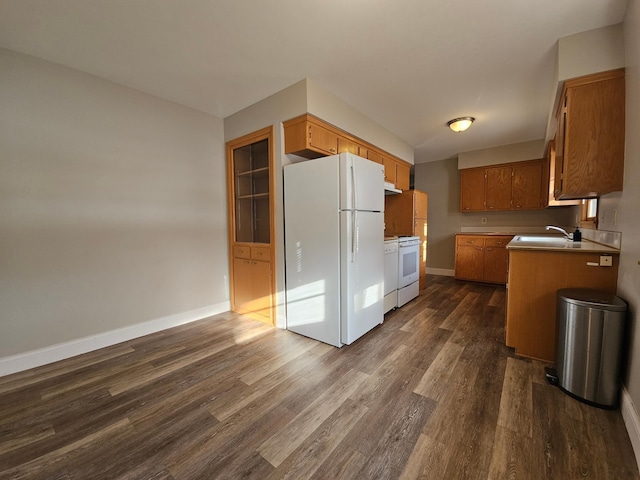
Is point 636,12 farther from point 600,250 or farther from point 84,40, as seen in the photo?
point 84,40

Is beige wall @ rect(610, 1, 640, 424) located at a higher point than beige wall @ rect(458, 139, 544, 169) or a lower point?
lower

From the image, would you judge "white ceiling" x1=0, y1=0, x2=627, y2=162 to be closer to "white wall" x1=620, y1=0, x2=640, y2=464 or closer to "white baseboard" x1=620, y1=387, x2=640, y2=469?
"white wall" x1=620, y1=0, x2=640, y2=464

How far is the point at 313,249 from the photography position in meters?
2.71

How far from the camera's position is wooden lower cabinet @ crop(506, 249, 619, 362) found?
2.03 m

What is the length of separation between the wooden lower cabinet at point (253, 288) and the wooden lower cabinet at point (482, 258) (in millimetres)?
4025

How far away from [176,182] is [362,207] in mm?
2289

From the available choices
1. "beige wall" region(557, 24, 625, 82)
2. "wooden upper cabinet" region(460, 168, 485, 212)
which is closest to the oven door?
"wooden upper cabinet" region(460, 168, 485, 212)

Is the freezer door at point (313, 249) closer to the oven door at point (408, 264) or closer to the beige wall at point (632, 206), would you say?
the oven door at point (408, 264)

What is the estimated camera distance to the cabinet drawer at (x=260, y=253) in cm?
316

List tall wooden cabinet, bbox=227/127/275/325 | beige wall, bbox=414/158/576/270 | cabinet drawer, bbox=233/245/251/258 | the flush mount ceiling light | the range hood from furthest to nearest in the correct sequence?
beige wall, bbox=414/158/576/270
the range hood
the flush mount ceiling light
cabinet drawer, bbox=233/245/251/258
tall wooden cabinet, bbox=227/127/275/325

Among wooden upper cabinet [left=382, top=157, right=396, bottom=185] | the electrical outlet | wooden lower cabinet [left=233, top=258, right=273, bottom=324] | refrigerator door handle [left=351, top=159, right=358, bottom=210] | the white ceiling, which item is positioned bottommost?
wooden lower cabinet [left=233, top=258, right=273, bottom=324]

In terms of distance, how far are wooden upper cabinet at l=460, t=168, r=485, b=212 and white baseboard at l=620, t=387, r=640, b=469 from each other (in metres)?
4.24

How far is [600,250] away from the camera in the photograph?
6.41 feet

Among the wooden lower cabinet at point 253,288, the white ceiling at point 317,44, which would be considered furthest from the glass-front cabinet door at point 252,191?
the white ceiling at point 317,44
